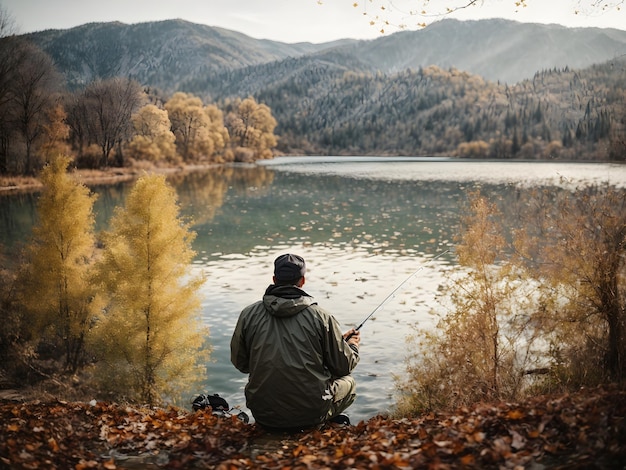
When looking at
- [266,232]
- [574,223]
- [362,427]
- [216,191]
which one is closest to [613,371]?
[574,223]

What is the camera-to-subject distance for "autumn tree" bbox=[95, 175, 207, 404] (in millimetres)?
11891

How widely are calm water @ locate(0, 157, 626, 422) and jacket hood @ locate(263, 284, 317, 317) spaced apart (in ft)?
Result: 22.3

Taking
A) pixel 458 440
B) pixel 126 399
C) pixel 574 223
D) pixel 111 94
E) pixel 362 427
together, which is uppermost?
pixel 111 94

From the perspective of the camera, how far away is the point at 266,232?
106 ft

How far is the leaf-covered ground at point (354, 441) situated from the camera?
418 centimetres

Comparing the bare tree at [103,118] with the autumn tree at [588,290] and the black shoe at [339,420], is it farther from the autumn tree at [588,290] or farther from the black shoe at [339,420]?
the black shoe at [339,420]

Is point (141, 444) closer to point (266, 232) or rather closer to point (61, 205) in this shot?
point (61, 205)

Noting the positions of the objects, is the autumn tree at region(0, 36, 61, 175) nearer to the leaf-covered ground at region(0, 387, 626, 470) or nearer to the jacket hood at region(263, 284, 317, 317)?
the leaf-covered ground at region(0, 387, 626, 470)

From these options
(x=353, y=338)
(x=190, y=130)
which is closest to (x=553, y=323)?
(x=353, y=338)

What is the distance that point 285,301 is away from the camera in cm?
516

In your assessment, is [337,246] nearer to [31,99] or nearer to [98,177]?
[31,99]

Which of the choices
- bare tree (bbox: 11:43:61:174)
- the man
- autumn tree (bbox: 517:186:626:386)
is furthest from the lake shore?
the man

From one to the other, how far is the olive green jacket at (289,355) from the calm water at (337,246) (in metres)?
6.10

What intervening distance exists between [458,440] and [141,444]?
11.3 ft
